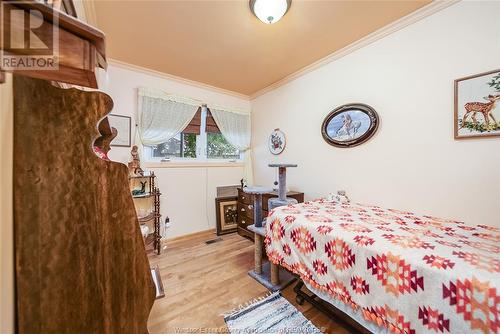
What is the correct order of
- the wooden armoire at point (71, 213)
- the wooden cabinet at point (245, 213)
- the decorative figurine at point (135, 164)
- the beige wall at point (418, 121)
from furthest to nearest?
the wooden cabinet at point (245, 213)
the decorative figurine at point (135, 164)
the beige wall at point (418, 121)
the wooden armoire at point (71, 213)

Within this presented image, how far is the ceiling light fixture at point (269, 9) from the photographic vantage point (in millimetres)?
1495

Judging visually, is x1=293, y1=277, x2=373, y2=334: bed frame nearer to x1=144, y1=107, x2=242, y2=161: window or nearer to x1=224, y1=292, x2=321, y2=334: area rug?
x1=224, y1=292, x2=321, y2=334: area rug

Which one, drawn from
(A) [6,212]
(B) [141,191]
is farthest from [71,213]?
(B) [141,191]

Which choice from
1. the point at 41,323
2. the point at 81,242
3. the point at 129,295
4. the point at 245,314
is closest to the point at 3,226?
the point at 81,242

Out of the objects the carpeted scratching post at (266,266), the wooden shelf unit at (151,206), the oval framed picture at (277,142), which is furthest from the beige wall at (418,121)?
the wooden shelf unit at (151,206)

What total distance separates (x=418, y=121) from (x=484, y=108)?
37 centimetres

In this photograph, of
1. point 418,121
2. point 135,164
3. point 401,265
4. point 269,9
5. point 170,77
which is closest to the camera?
point 401,265

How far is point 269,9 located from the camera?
5.03ft

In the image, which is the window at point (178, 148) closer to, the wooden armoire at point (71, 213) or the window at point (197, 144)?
the window at point (197, 144)

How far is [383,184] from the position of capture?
6.28ft

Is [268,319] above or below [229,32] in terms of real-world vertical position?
below

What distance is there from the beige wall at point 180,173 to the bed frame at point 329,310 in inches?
73.9

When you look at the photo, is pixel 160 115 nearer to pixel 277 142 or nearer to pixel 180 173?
pixel 180 173

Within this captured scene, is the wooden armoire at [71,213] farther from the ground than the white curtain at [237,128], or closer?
closer
